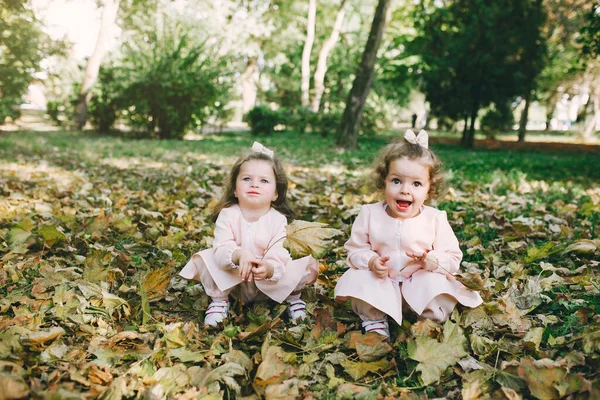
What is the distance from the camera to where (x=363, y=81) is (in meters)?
9.93

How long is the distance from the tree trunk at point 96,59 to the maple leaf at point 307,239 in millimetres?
14078

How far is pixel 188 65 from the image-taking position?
537 inches

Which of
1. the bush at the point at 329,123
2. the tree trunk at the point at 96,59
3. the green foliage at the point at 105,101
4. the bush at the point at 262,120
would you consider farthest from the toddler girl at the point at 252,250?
the bush at the point at 262,120

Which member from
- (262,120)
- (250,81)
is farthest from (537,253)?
(250,81)

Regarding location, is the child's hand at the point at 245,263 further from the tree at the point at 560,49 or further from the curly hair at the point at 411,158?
the tree at the point at 560,49

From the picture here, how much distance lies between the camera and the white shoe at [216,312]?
2115 millimetres

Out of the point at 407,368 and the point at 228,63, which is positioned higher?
the point at 228,63

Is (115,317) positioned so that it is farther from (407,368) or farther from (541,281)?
(541,281)

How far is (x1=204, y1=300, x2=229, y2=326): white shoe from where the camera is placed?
212 centimetres

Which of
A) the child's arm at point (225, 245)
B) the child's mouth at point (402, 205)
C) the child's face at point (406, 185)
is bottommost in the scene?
the child's arm at point (225, 245)

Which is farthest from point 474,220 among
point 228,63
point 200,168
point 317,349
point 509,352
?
point 228,63

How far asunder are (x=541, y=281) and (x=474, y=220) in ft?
4.42

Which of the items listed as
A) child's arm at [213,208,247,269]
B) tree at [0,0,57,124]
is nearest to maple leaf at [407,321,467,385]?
child's arm at [213,208,247,269]

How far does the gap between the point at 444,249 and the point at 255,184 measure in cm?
100
